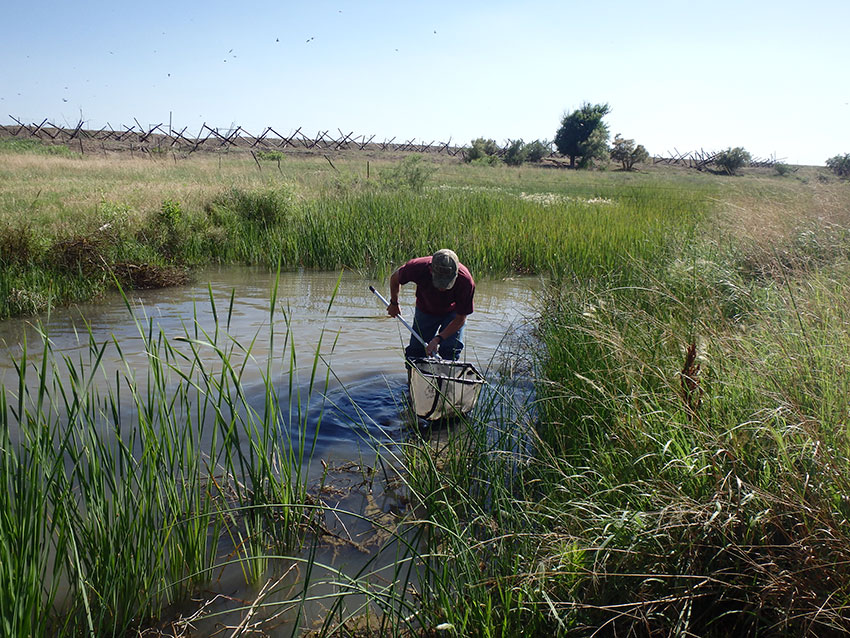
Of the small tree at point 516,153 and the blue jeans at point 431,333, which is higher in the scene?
the small tree at point 516,153

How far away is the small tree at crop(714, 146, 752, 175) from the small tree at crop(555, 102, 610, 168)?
10.5 meters

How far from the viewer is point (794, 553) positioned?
196cm

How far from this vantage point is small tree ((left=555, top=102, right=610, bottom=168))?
5600 centimetres

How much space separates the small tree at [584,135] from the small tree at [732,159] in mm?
10498

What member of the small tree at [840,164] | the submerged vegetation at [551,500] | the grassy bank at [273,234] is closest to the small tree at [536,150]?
the small tree at [840,164]

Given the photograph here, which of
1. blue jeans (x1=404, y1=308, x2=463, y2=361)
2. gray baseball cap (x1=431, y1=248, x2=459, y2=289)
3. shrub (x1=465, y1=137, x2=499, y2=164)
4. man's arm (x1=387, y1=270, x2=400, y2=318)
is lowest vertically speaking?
blue jeans (x1=404, y1=308, x2=463, y2=361)

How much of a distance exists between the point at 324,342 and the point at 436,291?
2422 mm

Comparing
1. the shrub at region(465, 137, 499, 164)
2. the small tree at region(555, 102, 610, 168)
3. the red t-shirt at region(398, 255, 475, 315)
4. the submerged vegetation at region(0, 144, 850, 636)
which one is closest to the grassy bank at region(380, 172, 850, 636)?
the submerged vegetation at region(0, 144, 850, 636)

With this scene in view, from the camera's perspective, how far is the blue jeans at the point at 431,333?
527 cm

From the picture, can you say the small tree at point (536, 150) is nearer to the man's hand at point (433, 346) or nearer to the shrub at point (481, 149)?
the shrub at point (481, 149)

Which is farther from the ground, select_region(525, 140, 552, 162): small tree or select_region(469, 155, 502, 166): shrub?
select_region(525, 140, 552, 162): small tree

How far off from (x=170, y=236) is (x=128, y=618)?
954 centimetres

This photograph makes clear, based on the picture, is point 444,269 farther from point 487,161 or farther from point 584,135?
point 584,135

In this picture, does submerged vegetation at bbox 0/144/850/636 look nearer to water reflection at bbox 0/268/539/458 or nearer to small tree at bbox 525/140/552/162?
water reflection at bbox 0/268/539/458
